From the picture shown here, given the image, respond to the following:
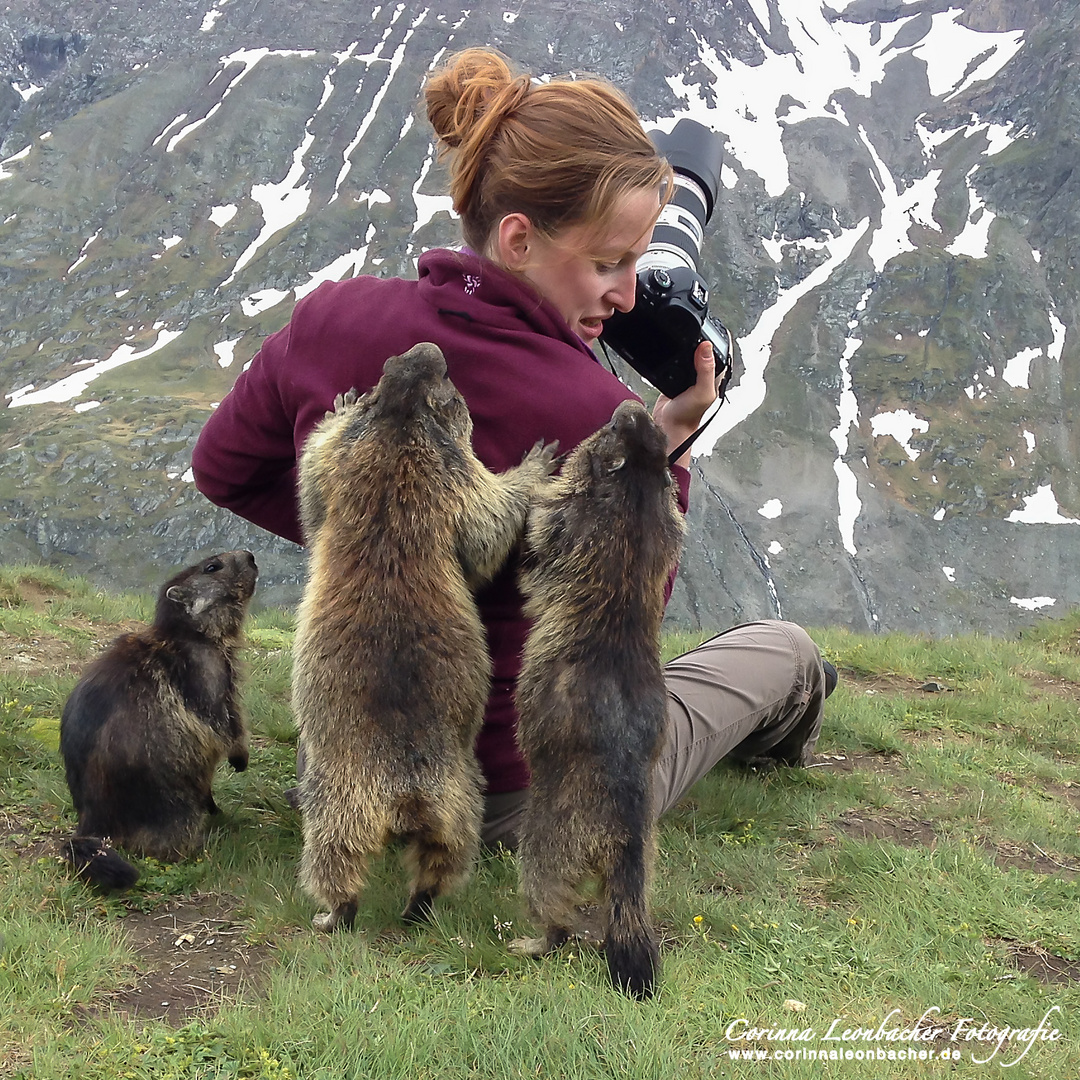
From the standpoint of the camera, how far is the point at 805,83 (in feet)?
497

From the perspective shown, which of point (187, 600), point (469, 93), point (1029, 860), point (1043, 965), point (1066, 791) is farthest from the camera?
point (1066, 791)

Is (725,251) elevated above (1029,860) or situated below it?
below

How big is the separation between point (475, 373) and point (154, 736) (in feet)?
7.81

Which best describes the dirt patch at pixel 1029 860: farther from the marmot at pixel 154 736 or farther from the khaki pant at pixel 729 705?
the marmot at pixel 154 736

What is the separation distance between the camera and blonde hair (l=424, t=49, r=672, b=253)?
3.69 m

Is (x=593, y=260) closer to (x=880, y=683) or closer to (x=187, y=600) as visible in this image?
(x=187, y=600)

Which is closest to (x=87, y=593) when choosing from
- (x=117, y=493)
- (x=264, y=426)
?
(x=264, y=426)

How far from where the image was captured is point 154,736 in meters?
4.55

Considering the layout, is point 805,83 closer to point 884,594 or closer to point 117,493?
point 884,594

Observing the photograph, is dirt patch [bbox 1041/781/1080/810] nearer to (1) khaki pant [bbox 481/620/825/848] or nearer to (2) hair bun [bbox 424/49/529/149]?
(1) khaki pant [bbox 481/620/825/848]

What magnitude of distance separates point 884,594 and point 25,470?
83275 mm

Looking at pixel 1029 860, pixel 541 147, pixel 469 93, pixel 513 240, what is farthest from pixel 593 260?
pixel 1029 860

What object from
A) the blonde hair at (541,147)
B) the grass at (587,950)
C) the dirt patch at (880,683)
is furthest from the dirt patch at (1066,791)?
the blonde hair at (541,147)

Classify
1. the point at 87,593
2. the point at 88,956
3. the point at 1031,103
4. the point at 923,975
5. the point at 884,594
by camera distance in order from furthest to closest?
the point at 1031,103 → the point at 884,594 → the point at 87,593 → the point at 923,975 → the point at 88,956
